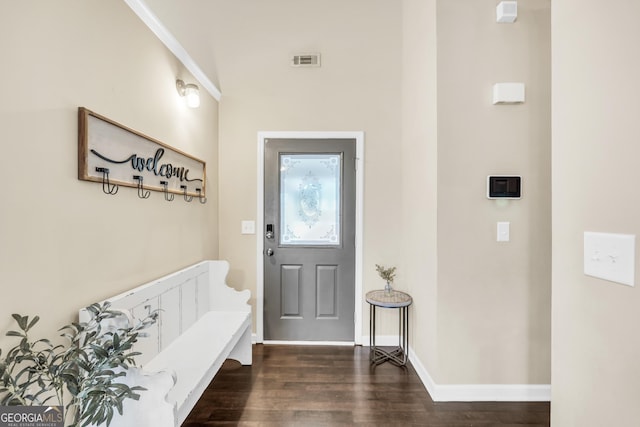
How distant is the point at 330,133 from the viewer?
116 inches

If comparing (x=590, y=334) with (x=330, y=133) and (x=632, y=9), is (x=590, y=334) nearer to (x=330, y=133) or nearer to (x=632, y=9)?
(x=632, y=9)

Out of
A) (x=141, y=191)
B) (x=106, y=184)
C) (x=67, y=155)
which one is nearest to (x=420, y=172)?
(x=141, y=191)

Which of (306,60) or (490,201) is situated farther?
(306,60)

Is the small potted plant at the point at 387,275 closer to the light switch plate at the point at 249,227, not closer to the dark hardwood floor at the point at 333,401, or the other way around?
the dark hardwood floor at the point at 333,401

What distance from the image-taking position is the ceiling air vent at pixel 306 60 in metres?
2.94

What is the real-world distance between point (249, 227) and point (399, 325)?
1.71 meters

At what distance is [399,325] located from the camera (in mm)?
2822

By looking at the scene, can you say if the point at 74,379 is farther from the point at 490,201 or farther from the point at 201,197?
the point at 490,201

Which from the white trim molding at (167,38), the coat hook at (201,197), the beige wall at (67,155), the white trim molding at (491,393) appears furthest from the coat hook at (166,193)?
the white trim molding at (491,393)

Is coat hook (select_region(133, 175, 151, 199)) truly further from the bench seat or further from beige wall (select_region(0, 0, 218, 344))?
the bench seat

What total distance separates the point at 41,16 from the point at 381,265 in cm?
274

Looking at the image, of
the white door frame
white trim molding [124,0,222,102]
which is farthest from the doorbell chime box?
white trim molding [124,0,222,102]

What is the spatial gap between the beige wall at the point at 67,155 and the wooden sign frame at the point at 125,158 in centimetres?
4

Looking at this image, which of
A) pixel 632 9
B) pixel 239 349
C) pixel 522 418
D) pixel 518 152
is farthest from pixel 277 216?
pixel 632 9
